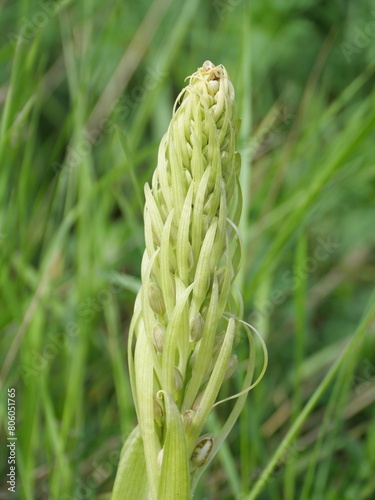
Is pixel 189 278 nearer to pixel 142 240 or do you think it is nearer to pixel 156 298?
pixel 156 298

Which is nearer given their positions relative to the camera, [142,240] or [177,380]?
[177,380]

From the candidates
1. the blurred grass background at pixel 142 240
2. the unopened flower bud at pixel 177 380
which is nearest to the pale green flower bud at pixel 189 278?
the unopened flower bud at pixel 177 380

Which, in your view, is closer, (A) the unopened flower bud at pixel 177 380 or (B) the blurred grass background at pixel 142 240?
(A) the unopened flower bud at pixel 177 380

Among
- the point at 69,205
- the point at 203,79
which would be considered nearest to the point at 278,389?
the point at 69,205

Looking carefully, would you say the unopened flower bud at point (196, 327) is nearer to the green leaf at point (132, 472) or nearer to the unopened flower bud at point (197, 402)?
the unopened flower bud at point (197, 402)

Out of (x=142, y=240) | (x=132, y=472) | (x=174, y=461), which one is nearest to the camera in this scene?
(x=174, y=461)

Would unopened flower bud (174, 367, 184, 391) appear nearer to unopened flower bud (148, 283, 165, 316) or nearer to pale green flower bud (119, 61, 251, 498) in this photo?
pale green flower bud (119, 61, 251, 498)

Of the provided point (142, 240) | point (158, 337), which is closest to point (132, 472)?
point (158, 337)

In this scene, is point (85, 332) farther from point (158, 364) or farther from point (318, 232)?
point (318, 232)

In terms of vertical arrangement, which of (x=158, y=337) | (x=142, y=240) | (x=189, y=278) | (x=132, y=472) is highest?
(x=142, y=240)
